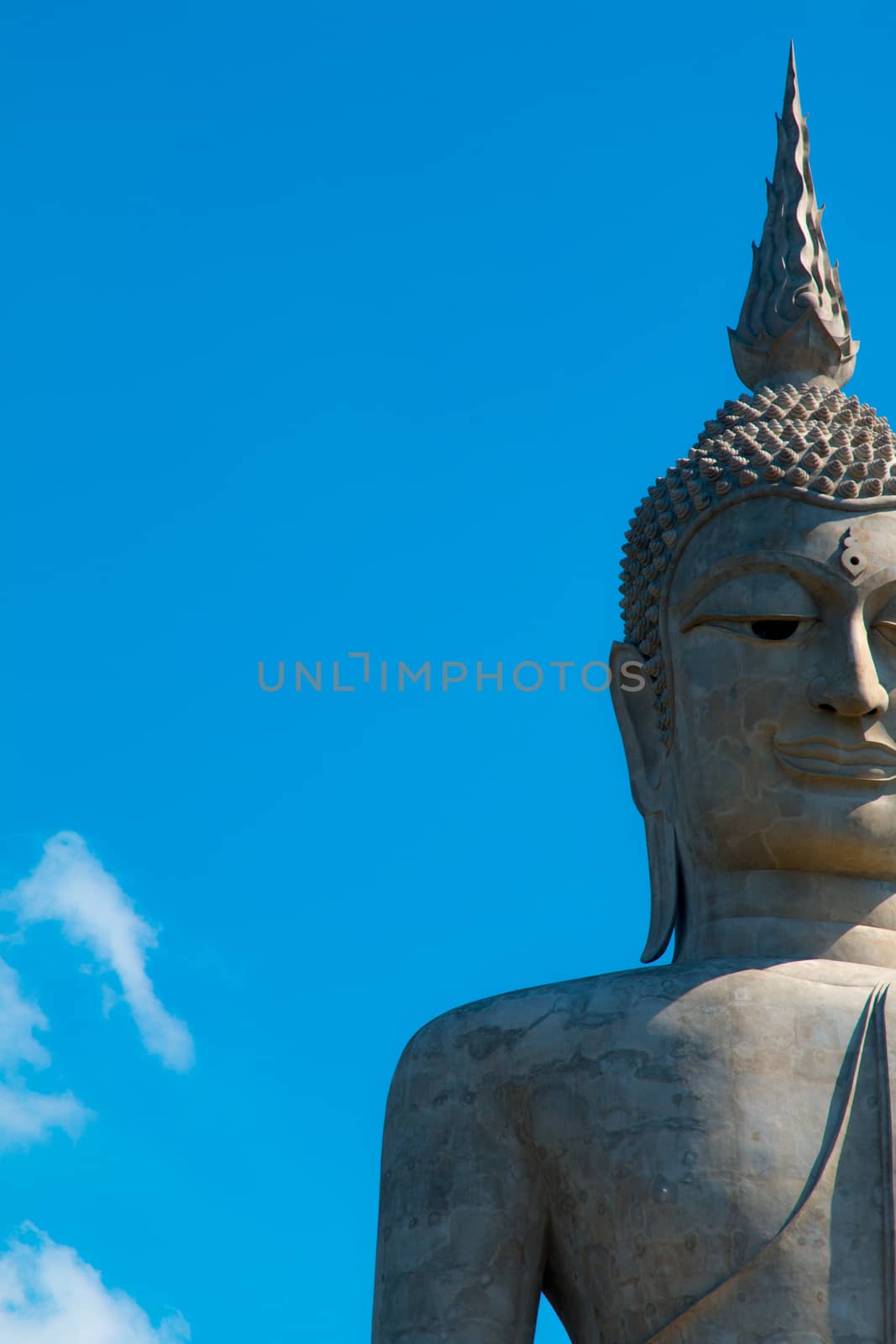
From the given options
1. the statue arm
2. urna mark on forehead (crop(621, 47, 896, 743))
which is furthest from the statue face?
the statue arm

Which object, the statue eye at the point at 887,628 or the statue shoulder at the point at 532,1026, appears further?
the statue eye at the point at 887,628

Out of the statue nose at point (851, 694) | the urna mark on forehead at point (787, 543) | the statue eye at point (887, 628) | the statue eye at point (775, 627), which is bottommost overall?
the statue nose at point (851, 694)

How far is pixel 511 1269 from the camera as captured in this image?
991 centimetres

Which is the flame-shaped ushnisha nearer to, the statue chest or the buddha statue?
the buddha statue

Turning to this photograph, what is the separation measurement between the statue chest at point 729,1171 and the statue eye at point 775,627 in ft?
5.25

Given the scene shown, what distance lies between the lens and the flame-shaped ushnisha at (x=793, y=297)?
1176cm

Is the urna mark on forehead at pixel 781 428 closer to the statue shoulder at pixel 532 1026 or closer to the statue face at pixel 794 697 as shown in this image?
the statue face at pixel 794 697

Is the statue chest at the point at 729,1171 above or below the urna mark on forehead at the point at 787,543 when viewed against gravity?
below

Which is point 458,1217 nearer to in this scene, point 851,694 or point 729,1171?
point 729,1171

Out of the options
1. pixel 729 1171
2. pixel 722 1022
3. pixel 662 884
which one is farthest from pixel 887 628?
pixel 729 1171

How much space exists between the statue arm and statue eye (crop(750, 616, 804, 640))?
2.25 metres

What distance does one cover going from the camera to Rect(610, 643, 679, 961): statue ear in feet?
35.8

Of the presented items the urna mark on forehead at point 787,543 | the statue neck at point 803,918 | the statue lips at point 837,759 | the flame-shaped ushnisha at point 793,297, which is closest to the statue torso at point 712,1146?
the statue neck at point 803,918

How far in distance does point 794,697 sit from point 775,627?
1.21 feet
